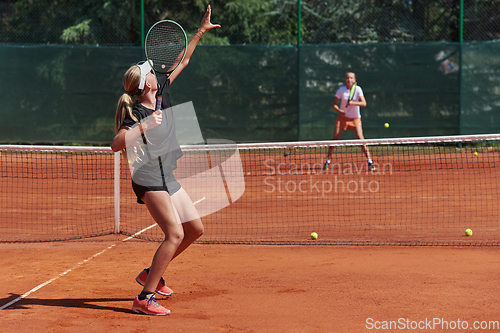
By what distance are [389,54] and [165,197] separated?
1060cm

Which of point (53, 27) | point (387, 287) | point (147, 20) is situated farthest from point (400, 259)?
point (53, 27)

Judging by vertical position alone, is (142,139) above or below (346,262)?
above

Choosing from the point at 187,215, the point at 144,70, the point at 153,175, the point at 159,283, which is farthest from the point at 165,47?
the point at 159,283

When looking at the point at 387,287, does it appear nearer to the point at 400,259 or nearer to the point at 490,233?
the point at 400,259

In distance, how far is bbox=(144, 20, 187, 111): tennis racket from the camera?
13.4 ft

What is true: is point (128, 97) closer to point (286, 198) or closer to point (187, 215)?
point (187, 215)

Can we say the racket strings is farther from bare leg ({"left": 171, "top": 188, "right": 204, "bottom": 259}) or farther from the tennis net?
the tennis net

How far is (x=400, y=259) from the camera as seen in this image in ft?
16.7

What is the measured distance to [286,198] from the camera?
828 cm

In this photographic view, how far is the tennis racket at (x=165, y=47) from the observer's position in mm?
4074

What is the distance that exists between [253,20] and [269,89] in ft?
8.37

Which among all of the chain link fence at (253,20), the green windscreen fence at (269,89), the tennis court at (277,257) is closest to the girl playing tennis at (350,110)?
the tennis court at (277,257)

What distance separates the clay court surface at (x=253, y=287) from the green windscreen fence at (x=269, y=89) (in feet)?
25.0

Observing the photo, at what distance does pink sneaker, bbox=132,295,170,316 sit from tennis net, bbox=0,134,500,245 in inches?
89.2
